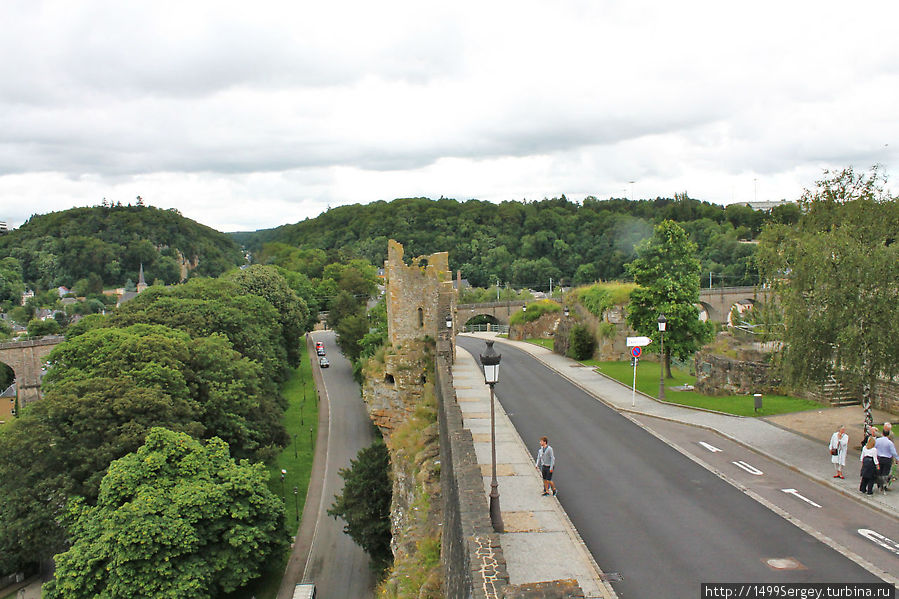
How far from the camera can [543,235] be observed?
12531 centimetres

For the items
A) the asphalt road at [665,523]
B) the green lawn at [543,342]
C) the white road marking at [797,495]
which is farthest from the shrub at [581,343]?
the white road marking at [797,495]

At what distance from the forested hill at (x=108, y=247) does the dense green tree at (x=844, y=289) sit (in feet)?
479

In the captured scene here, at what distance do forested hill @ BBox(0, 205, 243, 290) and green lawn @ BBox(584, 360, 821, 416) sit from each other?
136 meters

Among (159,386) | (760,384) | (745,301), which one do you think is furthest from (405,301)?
(745,301)

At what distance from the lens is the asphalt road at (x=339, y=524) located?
2436cm

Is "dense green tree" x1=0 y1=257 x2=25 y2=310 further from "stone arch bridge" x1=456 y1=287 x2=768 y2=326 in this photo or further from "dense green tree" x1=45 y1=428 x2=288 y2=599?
"dense green tree" x1=45 y1=428 x2=288 y2=599

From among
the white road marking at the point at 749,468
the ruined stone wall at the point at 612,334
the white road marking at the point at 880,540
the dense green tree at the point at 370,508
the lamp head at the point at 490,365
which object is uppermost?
the lamp head at the point at 490,365

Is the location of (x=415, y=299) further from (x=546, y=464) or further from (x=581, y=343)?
(x=581, y=343)

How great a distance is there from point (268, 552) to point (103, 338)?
13700mm

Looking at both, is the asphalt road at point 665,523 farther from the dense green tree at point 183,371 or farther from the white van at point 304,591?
the dense green tree at point 183,371

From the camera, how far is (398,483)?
18.5 m

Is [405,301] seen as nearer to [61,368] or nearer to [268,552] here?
[268,552]

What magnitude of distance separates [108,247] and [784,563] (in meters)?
157

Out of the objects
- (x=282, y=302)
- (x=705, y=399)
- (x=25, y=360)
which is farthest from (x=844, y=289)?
(x=25, y=360)
